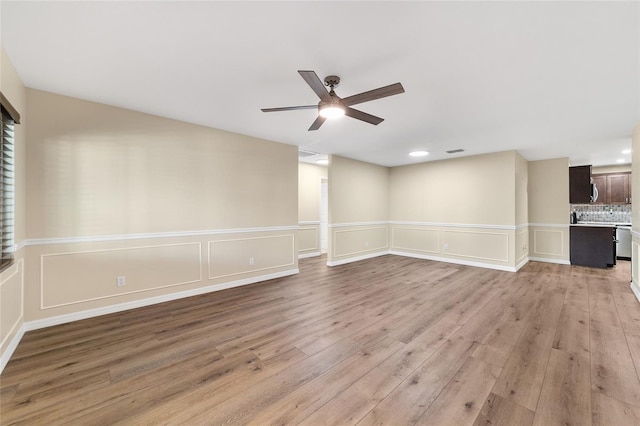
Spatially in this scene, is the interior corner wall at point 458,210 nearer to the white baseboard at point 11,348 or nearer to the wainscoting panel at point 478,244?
the wainscoting panel at point 478,244

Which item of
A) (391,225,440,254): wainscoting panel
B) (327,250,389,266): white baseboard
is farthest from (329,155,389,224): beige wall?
(327,250,389,266): white baseboard

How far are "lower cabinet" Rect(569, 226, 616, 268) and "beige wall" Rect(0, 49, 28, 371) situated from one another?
28.7ft

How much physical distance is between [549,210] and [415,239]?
2.96 meters

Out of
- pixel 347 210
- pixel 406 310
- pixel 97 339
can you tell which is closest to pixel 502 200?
pixel 347 210

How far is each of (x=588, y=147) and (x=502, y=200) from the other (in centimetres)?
166

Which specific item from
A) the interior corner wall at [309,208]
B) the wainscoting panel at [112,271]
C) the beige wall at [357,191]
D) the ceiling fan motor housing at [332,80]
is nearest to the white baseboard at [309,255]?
the interior corner wall at [309,208]

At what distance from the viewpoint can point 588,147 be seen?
4.83 m

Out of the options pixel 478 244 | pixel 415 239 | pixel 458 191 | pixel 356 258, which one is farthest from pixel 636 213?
pixel 356 258

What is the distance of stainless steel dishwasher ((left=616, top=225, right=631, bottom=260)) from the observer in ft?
19.9

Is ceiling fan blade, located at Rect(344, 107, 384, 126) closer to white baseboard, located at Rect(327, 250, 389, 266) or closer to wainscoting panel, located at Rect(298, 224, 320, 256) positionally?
white baseboard, located at Rect(327, 250, 389, 266)

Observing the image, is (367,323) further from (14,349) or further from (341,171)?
(341,171)

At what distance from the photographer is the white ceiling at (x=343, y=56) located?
161cm

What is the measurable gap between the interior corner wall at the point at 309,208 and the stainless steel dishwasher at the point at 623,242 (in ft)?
23.3

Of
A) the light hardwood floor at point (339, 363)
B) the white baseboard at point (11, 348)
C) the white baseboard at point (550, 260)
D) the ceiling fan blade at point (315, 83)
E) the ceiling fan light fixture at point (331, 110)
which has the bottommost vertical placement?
the light hardwood floor at point (339, 363)
